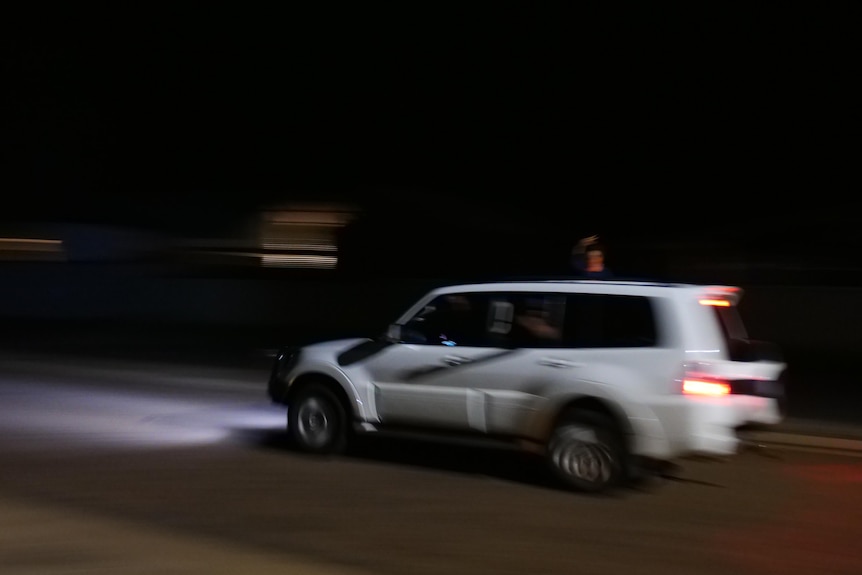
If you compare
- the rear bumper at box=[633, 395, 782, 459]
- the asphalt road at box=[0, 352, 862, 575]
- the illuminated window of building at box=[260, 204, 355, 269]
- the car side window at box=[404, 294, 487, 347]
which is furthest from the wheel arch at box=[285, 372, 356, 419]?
the illuminated window of building at box=[260, 204, 355, 269]

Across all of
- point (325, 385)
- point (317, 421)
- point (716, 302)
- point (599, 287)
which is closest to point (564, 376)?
point (599, 287)

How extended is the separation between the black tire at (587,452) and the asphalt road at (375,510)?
0.59 feet

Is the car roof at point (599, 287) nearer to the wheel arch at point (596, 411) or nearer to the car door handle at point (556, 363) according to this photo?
the car door handle at point (556, 363)

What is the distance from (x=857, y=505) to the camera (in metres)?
8.31

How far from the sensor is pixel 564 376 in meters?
8.63

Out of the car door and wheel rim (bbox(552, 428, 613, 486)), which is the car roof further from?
wheel rim (bbox(552, 428, 613, 486))

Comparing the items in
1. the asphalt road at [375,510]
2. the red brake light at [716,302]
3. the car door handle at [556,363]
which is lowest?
the asphalt road at [375,510]

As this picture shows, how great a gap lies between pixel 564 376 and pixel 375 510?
1.97 m

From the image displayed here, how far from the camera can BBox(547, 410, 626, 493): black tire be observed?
27.7ft

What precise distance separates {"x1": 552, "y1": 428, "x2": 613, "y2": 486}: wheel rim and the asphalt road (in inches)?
8.5

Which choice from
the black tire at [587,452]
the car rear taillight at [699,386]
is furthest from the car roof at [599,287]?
the black tire at [587,452]

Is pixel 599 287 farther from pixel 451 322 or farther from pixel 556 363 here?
pixel 451 322

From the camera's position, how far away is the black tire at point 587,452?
845 cm

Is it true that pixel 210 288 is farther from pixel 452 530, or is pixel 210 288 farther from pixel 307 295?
pixel 452 530
